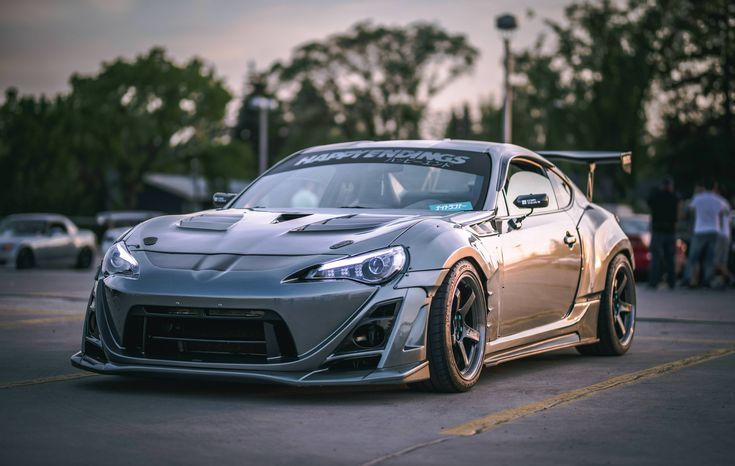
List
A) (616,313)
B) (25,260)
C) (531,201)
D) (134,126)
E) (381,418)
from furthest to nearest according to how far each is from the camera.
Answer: (134,126) → (25,260) → (616,313) → (531,201) → (381,418)

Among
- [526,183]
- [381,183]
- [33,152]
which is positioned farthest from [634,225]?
[33,152]

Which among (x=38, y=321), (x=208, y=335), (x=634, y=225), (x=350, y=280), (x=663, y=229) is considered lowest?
(x=38, y=321)

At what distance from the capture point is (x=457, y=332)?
6.70m

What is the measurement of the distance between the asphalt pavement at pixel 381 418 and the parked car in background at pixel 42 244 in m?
20.8

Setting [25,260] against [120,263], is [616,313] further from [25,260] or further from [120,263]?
[25,260]

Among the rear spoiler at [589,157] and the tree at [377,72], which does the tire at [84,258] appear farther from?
the tree at [377,72]

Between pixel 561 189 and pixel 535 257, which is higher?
pixel 561 189

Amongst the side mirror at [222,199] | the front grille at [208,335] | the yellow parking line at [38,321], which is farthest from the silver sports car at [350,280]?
the yellow parking line at [38,321]

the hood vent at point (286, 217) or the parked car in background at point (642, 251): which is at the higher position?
the hood vent at point (286, 217)

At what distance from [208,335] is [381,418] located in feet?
3.32

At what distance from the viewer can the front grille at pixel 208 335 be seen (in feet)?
19.9

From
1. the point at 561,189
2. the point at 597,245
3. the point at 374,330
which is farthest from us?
→ the point at 561,189

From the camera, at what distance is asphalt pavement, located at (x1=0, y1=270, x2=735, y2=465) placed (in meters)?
4.88

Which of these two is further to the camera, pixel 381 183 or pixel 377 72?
pixel 377 72
